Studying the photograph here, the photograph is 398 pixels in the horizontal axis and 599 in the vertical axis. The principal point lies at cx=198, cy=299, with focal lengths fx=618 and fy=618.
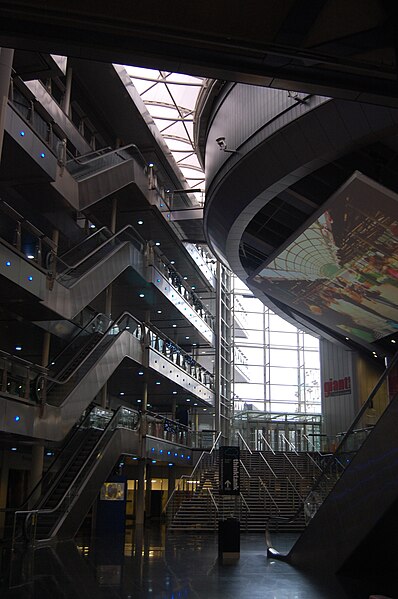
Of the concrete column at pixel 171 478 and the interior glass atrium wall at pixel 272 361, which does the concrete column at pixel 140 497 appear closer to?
the concrete column at pixel 171 478

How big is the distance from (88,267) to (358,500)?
41.0 feet

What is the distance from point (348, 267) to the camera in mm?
21188

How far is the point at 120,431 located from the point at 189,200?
15523mm

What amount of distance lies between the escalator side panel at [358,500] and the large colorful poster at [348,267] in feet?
23.3

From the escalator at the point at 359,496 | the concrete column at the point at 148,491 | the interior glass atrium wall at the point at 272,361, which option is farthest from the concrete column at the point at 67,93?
the interior glass atrium wall at the point at 272,361

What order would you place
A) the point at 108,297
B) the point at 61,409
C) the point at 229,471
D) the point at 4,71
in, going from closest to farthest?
the point at 4,71 → the point at 229,471 → the point at 61,409 → the point at 108,297

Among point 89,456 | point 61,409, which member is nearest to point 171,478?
point 89,456

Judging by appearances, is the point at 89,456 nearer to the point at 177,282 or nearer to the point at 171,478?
the point at 177,282

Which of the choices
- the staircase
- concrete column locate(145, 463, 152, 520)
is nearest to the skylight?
the staircase

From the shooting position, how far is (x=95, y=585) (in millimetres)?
9359

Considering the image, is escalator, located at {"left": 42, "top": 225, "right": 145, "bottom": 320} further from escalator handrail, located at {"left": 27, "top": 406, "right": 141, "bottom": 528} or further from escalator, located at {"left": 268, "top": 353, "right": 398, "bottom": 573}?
escalator, located at {"left": 268, "top": 353, "right": 398, "bottom": 573}

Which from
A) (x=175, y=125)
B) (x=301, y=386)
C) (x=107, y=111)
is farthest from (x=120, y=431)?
(x=301, y=386)

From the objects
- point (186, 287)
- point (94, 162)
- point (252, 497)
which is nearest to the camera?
point (94, 162)

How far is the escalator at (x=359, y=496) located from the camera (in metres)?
9.60
